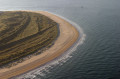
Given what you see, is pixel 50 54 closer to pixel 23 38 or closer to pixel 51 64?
pixel 51 64

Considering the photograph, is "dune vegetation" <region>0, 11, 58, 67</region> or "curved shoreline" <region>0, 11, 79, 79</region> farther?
"dune vegetation" <region>0, 11, 58, 67</region>

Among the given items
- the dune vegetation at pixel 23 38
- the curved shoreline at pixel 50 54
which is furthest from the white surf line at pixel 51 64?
the dune vegetation at pixel 23 38

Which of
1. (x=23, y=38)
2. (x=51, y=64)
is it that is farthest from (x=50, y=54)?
(x=23, y=38)

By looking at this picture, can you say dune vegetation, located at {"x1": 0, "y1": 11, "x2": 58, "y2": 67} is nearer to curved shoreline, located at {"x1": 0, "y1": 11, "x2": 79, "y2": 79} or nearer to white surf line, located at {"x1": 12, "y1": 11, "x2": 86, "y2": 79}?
curved shoreline, located at {"x1": 0, "y1": 11, "x2": 79, "y2": 79}

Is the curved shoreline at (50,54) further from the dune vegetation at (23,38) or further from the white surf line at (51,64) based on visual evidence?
the dune vegetation at (23,38)

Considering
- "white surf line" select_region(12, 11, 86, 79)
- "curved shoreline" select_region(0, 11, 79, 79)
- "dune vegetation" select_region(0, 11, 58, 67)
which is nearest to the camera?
"white surf line" select_region(12, 11, 86, 79)

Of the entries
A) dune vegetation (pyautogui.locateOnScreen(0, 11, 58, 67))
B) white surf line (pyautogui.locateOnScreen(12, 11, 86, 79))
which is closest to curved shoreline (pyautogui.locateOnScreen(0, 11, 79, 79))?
white surf line (pyautogui.locateOnScreen(12, 11, 86, 79))

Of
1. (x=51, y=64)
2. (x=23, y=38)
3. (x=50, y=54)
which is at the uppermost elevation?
(x=23, y=38)

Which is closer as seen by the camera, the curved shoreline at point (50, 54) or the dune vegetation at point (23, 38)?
the curved shoreline at point (50, 54)
